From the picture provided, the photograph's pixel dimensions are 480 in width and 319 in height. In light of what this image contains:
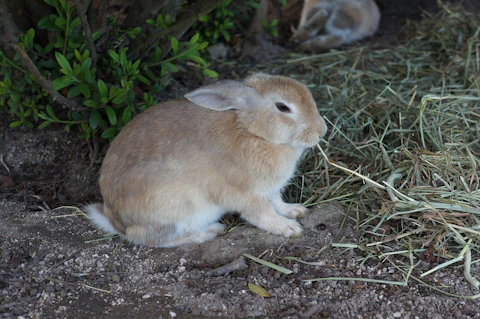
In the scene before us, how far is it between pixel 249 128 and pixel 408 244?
4.27 ft

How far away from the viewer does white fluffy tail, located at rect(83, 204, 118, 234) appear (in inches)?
173

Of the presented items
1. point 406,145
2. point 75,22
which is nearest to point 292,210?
point 406,145

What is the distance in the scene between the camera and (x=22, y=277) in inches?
151

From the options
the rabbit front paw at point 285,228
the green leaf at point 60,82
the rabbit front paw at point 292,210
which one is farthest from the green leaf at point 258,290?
the green leaf at point 60,82

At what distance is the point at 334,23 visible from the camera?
7.34m

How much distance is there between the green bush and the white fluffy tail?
63cm

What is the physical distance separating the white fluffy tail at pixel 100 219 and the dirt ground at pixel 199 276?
6 centimetres

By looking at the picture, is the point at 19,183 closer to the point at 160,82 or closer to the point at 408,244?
the point at 160,82

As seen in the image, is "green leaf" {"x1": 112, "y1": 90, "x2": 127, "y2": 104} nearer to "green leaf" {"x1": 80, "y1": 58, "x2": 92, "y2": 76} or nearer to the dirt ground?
"green leaf" {"x1": 80, "y1": 58, "x2": 92, "y2": 76}

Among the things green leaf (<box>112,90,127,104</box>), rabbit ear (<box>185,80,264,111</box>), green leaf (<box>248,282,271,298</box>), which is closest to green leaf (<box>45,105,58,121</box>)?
green leaf (<box>112,90,127,104</box>)

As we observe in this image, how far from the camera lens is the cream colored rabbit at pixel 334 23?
23.7 ft

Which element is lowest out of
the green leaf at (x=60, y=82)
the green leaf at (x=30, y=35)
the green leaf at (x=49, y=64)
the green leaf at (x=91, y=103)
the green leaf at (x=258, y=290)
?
the green leaf at (x=258, y=290)

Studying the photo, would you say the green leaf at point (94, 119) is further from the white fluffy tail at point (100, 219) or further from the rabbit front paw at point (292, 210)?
the rabbit front paw at point (292, 210)

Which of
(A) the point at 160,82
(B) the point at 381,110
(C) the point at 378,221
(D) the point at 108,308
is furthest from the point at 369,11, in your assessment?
(D) the point at 108,308
